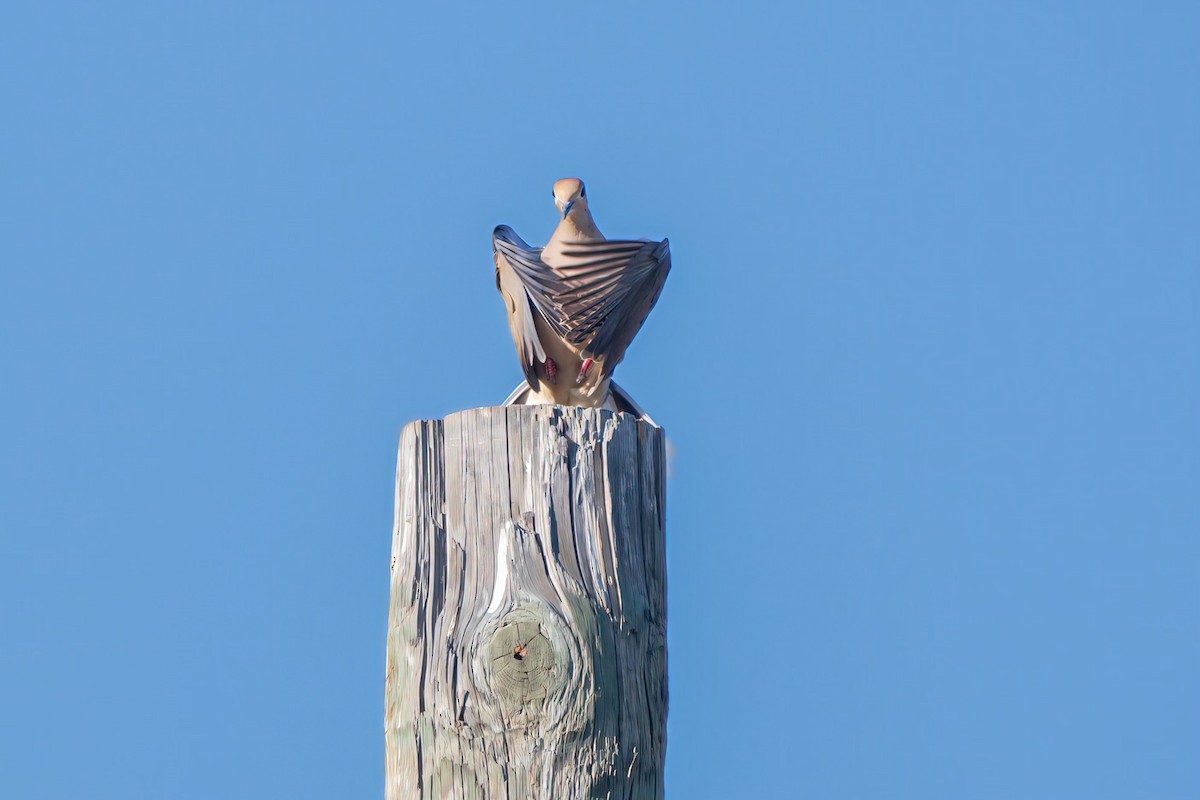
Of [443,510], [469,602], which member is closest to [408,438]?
[443,510]

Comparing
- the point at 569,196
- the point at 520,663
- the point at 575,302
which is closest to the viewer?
the point at 520,663

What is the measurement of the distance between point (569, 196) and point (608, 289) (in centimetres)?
44

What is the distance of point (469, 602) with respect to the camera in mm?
3035

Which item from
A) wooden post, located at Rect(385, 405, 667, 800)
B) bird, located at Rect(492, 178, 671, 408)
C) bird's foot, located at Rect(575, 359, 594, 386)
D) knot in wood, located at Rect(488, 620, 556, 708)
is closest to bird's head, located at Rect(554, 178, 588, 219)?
bird, located at Rect(492, 178, 671, 408)

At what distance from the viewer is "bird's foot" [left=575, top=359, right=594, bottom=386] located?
16.1 feet

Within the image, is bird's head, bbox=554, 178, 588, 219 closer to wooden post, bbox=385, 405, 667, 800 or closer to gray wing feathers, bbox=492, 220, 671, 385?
gray wing feathers, bbox=492, 220, 671, 385

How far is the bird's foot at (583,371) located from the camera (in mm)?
4894

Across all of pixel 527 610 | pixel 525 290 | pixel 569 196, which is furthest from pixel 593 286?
pixel 527 610

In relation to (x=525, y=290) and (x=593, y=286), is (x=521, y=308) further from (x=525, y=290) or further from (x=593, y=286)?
(x=593, y=286)

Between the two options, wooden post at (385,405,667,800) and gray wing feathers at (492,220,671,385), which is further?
gray wing feathers at (492,220,671,385)

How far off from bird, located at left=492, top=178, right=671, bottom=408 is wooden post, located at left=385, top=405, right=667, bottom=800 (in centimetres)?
163

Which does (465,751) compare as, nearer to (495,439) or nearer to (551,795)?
(551,795)

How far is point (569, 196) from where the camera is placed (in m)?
5.13

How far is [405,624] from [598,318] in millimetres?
1906
